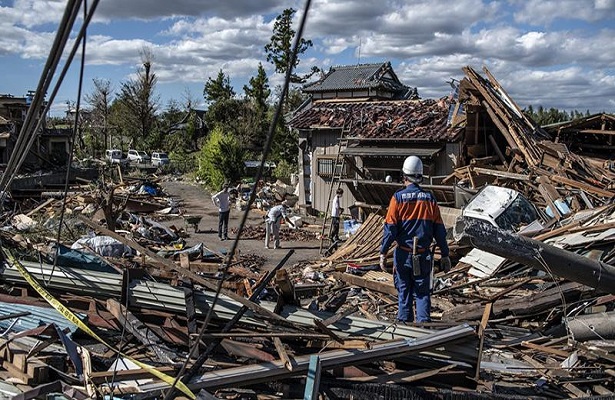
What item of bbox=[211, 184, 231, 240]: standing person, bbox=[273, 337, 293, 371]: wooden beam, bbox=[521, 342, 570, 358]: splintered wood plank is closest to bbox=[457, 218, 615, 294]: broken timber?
bbox=[521, 342, 570, 358]: splintered wood plank

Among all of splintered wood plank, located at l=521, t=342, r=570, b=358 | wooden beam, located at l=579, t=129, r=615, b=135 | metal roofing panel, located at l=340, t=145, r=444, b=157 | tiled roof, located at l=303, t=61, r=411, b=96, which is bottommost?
splintered wood plank, located at l=521, t=342, r=570, b=358

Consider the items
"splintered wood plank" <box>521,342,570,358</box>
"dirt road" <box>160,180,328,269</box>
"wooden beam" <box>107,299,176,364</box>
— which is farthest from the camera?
"dirt road" <box>160,180,328,269</box>

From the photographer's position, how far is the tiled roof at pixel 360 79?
108 feet

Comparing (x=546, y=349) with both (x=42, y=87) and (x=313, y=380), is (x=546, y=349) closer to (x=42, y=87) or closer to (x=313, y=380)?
(x=313, y=380)

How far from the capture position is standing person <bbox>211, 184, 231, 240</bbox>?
16938mm

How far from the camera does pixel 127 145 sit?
51.0m

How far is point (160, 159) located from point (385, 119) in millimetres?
25675

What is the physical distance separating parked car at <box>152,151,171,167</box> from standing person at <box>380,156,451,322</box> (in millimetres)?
36603

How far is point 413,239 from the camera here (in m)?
6.50

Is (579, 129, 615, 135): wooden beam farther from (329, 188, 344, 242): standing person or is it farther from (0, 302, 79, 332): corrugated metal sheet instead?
(0, 302, 79, 332): corrugated metal sheet

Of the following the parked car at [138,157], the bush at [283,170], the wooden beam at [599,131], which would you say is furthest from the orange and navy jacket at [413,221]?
the parked car at [138,157]

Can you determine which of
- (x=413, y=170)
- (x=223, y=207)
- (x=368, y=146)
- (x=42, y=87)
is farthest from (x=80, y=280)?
(x=368, y=146)

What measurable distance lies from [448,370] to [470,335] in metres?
0.32

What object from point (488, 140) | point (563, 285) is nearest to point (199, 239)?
point (488, 140)
